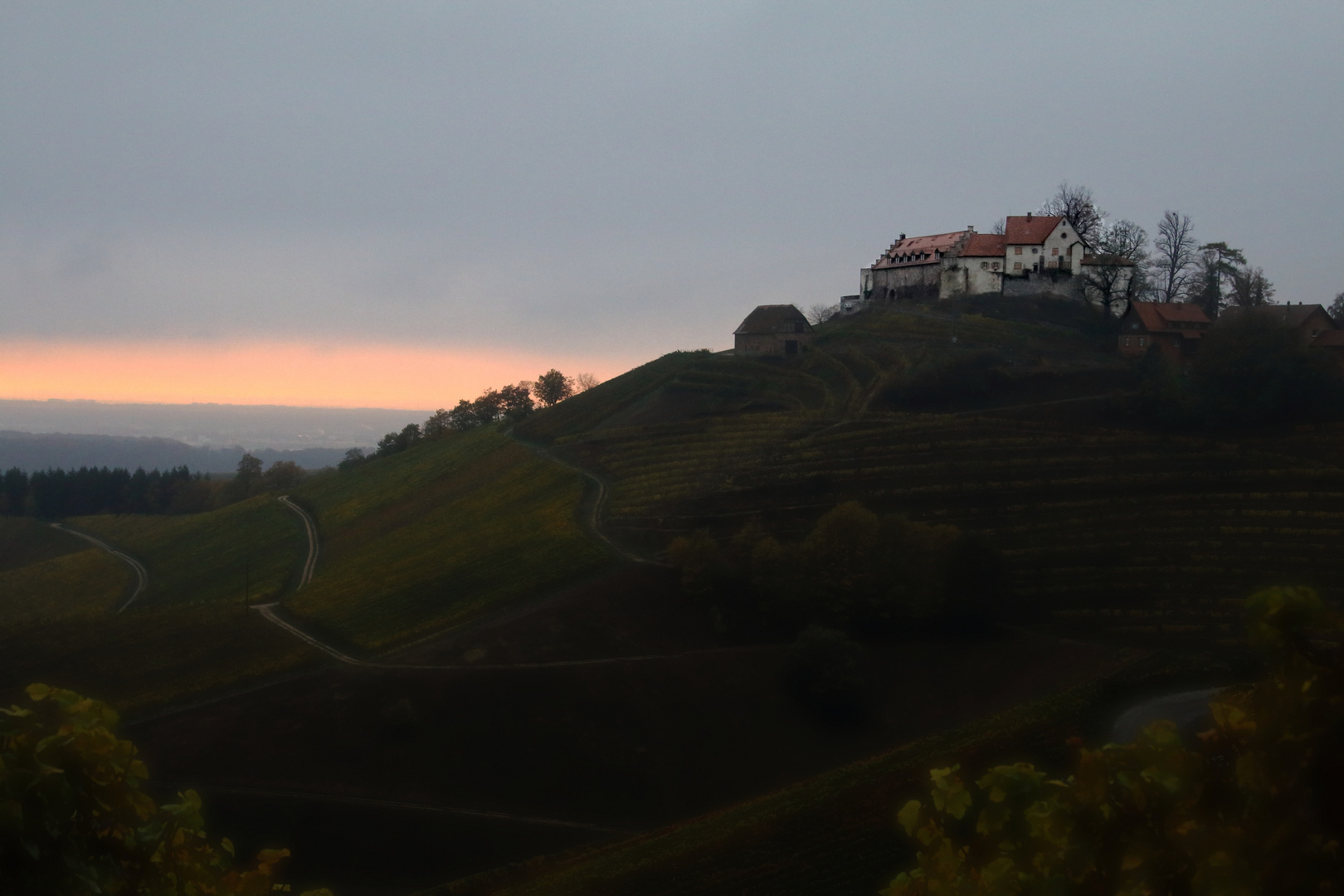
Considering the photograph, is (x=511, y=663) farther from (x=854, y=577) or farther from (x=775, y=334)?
(x=775, y=334)

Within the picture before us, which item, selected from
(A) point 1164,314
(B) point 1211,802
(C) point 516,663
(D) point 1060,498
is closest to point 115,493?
(C) point 516,663

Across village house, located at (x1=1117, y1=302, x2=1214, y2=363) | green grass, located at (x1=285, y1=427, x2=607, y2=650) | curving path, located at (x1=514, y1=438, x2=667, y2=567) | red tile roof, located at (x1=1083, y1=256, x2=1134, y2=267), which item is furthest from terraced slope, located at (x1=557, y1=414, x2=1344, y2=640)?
red tile roof, located at (x1=1083, y1=256, x2=1134, y2=267)

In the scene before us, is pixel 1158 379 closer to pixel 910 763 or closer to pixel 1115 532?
pixel 1115 532

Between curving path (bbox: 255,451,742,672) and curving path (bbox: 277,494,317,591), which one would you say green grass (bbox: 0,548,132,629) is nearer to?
curving path (bbox: 277,494,317,591)

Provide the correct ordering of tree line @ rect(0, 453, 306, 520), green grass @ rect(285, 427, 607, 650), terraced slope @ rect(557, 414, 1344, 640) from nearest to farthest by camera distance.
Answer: terraced slope @ rect(557, 414, 1344, 640)
green grass @ rect(285, 427, 607, 650)
tree line @ rect(0, 453, 306, 520)

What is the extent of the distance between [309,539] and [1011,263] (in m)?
78.2

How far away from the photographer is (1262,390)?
225ft

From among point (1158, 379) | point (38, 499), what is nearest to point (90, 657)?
point (1158, 379)

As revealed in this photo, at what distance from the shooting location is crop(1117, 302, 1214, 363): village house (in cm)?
8444

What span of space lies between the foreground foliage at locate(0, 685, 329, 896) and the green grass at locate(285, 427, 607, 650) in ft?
159

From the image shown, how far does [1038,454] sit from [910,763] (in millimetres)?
37634

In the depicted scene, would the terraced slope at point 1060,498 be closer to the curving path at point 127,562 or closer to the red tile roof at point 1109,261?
the red tile roof at point 1109,261

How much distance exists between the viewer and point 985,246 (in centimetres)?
10362

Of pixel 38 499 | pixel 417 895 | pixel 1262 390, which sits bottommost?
pixel 417 895
